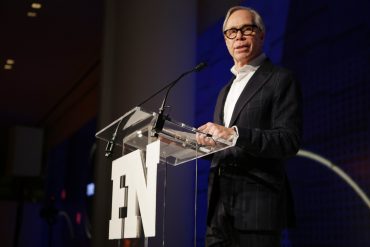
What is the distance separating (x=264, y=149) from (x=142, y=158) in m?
0.44

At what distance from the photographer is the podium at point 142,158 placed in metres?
1.79

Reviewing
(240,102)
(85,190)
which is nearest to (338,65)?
(240,102)

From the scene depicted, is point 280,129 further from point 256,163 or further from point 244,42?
point 244,42

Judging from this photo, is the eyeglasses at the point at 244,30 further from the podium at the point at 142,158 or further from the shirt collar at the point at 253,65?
the podium at the point at 142,158

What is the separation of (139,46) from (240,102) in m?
2.18

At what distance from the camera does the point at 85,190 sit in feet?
25.1

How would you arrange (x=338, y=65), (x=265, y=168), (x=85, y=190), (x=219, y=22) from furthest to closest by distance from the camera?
(x=85, y=190) → (x=219, y=22) → (x=338, y=65) → (x=265, y=168)

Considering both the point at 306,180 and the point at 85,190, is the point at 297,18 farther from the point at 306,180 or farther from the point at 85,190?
the point at 85,190

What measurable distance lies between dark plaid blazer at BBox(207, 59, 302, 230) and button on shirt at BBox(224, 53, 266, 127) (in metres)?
0.07

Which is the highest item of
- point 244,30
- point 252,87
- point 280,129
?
point 244,30

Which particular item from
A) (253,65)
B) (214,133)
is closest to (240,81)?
(253,65)

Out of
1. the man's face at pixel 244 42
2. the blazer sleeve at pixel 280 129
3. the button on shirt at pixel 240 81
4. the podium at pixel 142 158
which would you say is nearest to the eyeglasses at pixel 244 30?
the man's face at pixel 244 42

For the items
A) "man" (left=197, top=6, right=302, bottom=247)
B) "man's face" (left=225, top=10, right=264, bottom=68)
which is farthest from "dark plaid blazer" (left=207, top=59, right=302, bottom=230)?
"man's face" (left=225, top=10, right=264, bottom=68)

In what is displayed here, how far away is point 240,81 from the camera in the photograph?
85.8 inches
